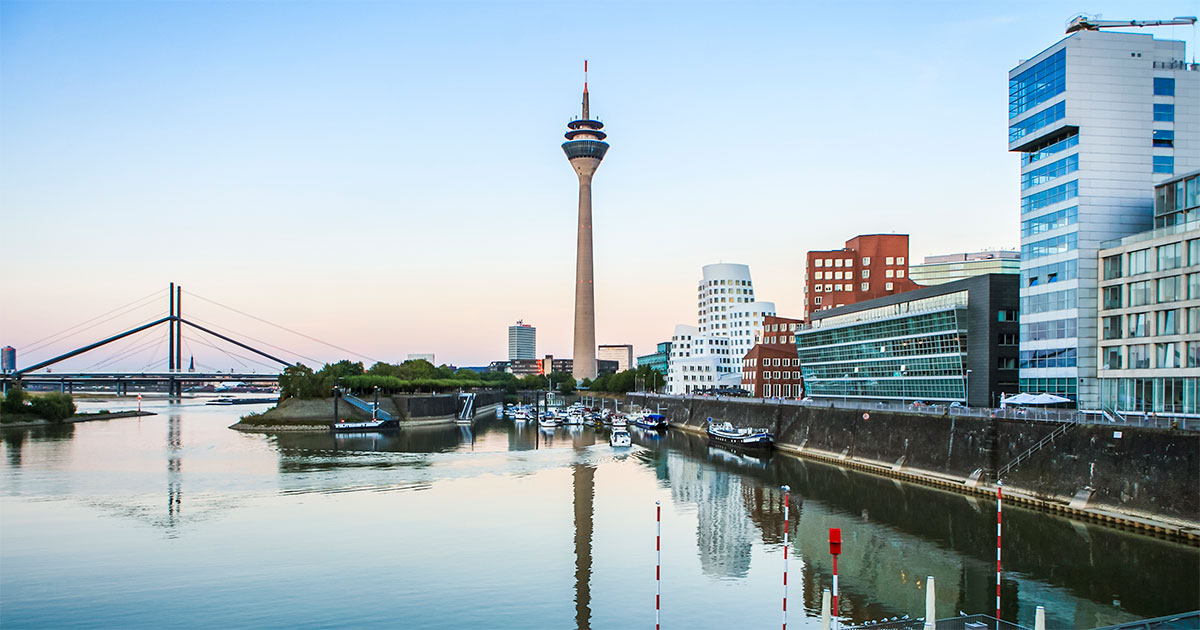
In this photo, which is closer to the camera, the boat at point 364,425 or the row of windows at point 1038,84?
the row of windows at point 1038,84

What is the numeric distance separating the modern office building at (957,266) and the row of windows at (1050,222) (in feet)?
412

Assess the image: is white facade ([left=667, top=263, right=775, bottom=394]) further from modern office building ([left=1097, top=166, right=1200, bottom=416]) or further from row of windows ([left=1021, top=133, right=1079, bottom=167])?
modern office building ([left=1097, top=166, right=1200, bottom=416])

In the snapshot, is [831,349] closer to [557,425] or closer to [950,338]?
[950,338]

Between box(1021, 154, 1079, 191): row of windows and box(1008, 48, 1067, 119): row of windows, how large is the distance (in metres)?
4.48

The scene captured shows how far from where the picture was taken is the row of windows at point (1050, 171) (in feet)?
180

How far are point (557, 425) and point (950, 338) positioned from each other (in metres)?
69.6

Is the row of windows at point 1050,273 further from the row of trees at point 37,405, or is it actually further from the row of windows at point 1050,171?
the row of trees at point 37,405

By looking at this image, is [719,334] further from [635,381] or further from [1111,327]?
[1111,327]

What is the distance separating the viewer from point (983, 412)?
5097 centimetres

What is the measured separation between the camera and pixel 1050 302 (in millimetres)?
55844

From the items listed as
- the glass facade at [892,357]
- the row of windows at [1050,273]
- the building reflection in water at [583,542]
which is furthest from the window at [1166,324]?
the building reflection in water at [583,542]

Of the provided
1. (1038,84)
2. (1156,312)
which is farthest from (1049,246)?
(1038,84)

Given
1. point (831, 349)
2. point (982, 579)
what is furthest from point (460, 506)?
point (831, 349)

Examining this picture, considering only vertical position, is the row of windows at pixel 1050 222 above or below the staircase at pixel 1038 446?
above
